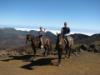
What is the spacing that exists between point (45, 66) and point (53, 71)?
1.97 m

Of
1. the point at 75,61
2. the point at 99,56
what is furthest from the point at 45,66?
the point at 99,56

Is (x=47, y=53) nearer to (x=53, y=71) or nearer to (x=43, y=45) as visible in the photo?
(x=43, y=45)

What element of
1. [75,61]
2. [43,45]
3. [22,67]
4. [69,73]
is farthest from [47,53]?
[69,73]

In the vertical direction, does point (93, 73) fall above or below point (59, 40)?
below

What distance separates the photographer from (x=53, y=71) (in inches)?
841

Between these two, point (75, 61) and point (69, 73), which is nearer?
point (69, 73)

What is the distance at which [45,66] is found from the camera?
2317cm

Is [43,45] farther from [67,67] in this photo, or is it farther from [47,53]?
[67,67]

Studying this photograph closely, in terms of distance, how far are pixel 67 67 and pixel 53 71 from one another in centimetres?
218

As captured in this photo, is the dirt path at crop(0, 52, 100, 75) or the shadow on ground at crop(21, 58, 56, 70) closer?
the dirt path at crop(0, 52, 100, 75)

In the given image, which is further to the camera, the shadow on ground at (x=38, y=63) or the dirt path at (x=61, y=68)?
the shadow on ground at (x=38, y=63)

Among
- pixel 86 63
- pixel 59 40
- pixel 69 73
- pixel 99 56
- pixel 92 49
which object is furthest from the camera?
pixel 92 49

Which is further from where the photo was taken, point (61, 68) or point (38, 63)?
point (38, 63)

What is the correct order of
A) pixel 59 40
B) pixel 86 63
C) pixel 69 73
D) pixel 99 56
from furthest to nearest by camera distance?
1. pixel 99 56
2. pixel 86 63
3. pixel 59 40
4. pixel 69 73
